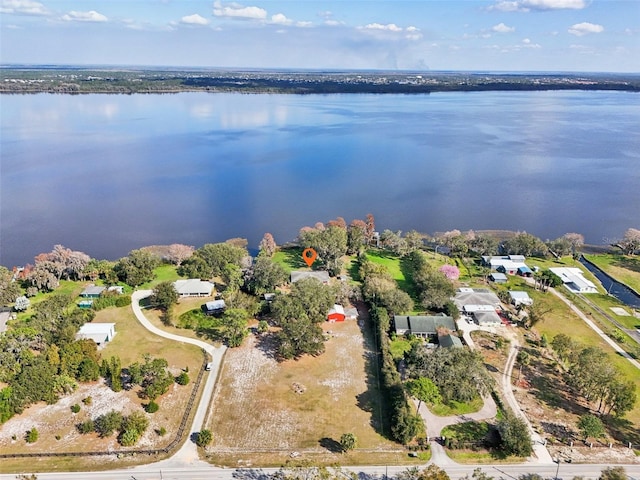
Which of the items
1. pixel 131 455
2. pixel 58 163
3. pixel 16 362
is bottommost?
pixel 131 455

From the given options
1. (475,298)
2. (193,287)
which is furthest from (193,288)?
(475,298)

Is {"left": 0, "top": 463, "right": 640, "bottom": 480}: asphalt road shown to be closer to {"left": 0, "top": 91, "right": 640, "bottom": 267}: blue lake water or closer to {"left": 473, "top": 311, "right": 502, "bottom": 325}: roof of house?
{"left": 473, "top": 311, "right": 502, "bottom": 325}: roof of house

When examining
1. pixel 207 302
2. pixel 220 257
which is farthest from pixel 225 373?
pixel 220 257

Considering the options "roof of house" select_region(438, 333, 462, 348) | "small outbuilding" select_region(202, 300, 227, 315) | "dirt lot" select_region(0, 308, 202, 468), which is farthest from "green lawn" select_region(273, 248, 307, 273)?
"roof of house" select_region(438, 333, 462, 348)

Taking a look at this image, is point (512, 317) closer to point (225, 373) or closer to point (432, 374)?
point (432, 374)

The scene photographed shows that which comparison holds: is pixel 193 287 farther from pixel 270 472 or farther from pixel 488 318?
pixel 488 318

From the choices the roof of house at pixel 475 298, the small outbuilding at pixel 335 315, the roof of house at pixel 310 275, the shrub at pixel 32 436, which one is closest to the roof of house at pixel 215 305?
the roof of house at pixel 310 275

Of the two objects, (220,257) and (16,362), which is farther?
(220,257)

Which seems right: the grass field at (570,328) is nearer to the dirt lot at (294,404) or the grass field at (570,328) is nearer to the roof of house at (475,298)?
the roof of house at (475,298)
